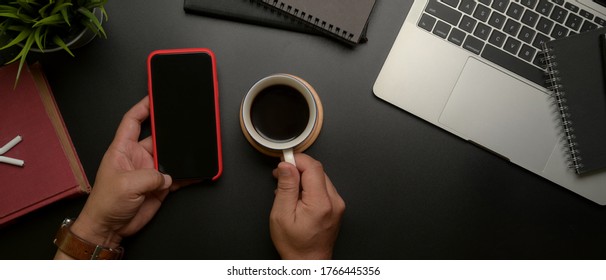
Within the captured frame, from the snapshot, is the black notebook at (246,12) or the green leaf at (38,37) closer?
the green leaf at (38,37)

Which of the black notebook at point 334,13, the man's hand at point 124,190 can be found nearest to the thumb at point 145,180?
the man's hand at point 124,190

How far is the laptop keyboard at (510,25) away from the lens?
2.28 feet

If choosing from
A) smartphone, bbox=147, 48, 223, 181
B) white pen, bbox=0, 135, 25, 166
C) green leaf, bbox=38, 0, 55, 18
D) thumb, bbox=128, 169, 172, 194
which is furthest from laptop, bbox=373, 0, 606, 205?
white pen, bbox=0, 135, 25, 166

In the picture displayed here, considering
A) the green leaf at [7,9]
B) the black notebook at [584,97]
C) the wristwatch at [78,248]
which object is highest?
the black notebook at [584,97]

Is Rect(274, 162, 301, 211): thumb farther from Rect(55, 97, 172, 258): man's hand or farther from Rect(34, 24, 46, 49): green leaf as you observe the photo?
Rect(34, 24, 46, 49): green leaf

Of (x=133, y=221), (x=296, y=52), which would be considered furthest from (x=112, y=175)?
(x=296, y=52)

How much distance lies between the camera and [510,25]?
2.28ft

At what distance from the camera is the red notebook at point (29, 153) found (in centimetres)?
69

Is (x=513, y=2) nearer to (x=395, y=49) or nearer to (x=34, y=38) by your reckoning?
(x=395, y=49)

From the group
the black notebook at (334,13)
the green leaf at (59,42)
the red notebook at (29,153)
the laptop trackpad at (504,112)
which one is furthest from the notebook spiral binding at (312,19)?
the red notebook at (29,153)

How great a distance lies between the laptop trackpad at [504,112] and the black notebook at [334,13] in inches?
7.8

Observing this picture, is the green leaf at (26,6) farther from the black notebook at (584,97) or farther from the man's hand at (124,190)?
the black notebook at (584,97)

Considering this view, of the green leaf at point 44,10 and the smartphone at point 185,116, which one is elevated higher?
the green leaf at point 44,10
